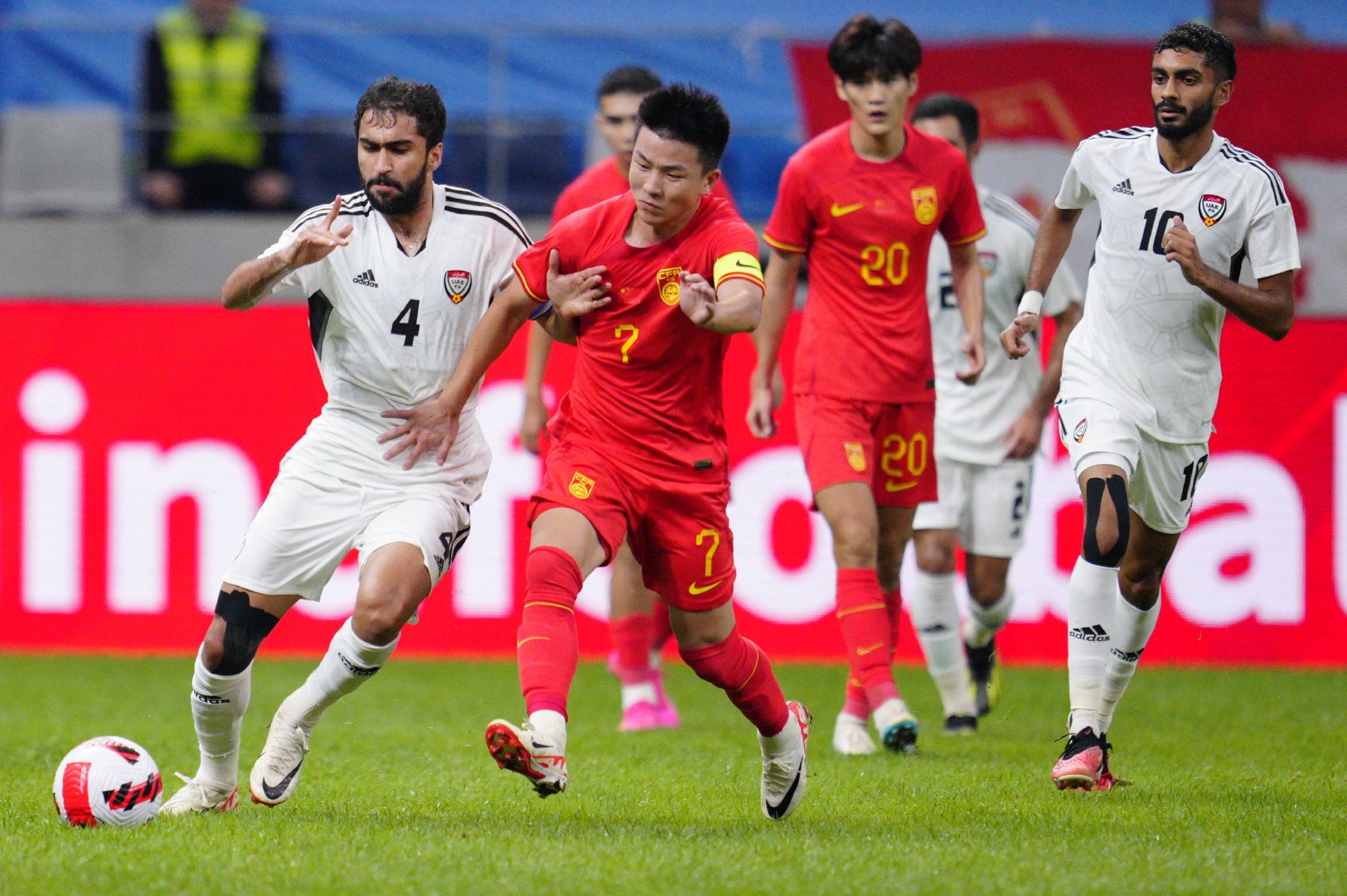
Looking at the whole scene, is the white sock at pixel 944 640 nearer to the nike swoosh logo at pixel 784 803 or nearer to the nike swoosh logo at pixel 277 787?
the nike swoosh logo at pixel 784 803

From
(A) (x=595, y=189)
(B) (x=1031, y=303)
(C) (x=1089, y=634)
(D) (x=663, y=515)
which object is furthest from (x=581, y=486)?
(A) (x=595, y=189)

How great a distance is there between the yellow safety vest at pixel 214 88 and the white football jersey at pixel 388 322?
689 cm

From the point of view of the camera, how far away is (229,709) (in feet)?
17.6

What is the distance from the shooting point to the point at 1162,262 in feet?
19.9

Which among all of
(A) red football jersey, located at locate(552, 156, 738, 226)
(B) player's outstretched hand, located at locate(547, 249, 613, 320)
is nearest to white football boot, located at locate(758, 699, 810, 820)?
(B) player's outstretched hand, located at locate(547, 249, 613, 320)

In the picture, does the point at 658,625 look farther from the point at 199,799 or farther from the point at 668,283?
the point at 668,283

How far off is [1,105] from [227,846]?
29.8 feet

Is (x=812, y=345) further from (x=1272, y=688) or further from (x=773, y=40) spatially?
(x=773, y=40)

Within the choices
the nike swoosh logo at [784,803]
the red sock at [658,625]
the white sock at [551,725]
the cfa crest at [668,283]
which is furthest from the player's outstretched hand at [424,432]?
the red sock at [658,625]

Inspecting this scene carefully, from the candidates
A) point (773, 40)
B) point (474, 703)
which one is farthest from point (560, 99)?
point (474, 703)

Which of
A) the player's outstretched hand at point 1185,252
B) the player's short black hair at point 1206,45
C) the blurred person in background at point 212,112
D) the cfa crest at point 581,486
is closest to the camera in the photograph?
the cfa crest at point 581,486

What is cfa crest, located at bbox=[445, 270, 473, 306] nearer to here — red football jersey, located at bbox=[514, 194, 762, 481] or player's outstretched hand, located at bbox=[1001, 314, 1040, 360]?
red football jersey, located at bbox=[514, 194, 762, 481]

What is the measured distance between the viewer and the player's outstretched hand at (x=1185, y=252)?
18.6ft

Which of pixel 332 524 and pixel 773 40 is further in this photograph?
pixel 773 40
